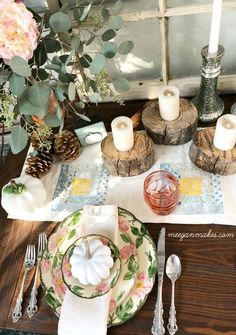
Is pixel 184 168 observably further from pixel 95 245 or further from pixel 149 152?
pixel 95 245

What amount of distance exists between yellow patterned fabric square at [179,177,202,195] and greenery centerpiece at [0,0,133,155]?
22 centimetres

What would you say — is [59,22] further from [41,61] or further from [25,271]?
[25,271]

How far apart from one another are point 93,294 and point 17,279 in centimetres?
17

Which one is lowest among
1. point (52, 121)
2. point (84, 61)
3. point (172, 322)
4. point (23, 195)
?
point (172, 322)

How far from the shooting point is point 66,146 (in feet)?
2.48

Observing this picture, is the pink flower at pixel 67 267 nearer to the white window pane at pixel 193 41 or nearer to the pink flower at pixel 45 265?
the pink flower at pixel 45 265

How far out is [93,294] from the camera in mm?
554

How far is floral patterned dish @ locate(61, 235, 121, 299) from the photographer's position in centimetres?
56

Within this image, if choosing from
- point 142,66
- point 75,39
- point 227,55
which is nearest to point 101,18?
point 75,39

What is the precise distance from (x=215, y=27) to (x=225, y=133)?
7.3 inches

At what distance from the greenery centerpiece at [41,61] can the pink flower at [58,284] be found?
0.22 m

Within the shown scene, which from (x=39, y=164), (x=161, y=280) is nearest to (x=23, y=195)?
(x=39, y=164)

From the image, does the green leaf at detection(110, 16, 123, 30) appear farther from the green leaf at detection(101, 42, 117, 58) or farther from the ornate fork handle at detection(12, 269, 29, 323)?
the ornate fork handle at detection(12, 269, 29, 323)

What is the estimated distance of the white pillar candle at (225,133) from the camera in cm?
64
